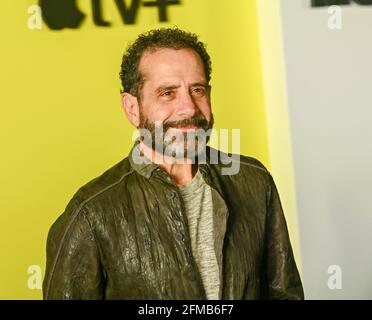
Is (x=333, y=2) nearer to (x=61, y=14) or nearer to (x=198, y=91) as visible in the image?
(x=198, y=91)

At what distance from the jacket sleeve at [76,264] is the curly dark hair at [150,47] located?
37cm

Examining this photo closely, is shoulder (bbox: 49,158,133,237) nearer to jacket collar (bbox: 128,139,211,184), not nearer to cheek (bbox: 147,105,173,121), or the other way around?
jacket collar (bbox: 128,139,211,184)

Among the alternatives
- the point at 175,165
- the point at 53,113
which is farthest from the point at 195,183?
the point at 53,113

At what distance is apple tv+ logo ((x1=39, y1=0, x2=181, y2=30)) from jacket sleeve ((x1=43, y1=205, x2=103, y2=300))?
531 millimetres

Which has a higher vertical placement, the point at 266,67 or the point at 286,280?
the point at 266,67

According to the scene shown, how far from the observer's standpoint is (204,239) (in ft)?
6.15

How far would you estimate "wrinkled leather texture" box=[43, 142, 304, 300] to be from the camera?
6.03 feet

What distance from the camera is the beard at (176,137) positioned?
6.30 feet

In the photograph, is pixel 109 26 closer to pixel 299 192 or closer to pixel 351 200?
pixel 299 192

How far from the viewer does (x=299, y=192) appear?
210cm

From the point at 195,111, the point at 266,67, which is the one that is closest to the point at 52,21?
the point at 195,111

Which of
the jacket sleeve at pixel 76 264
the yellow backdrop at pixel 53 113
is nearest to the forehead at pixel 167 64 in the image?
the yellow backdrop at pixel 53 113

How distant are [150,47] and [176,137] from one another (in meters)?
0.25
